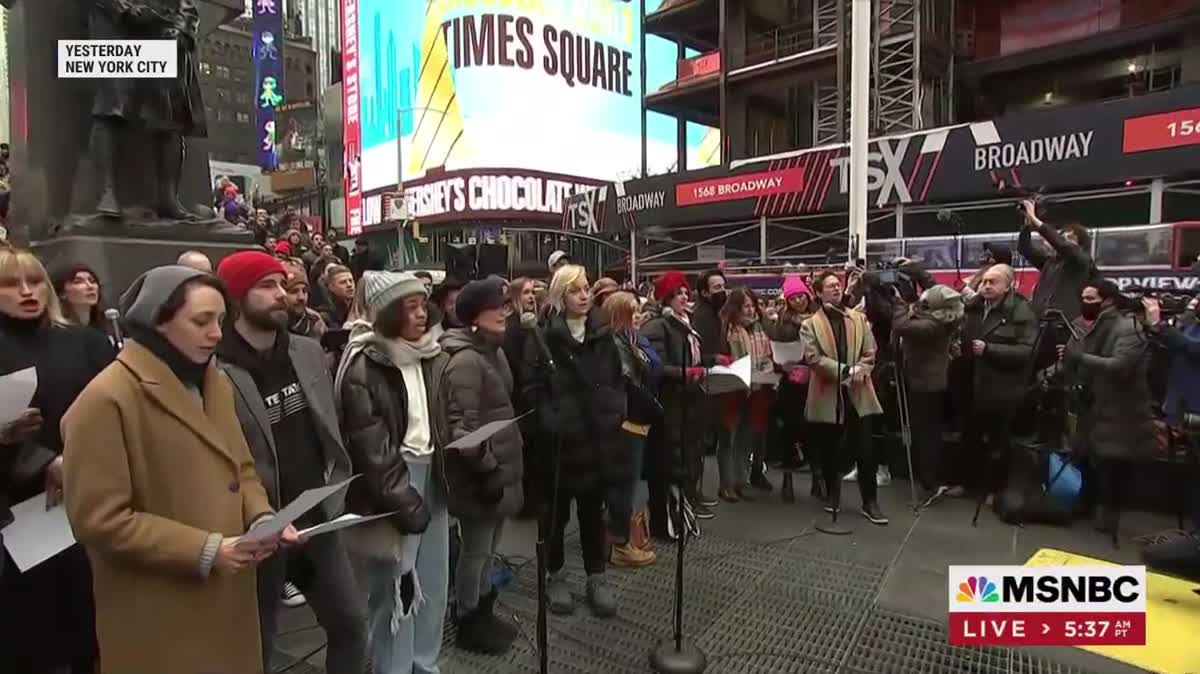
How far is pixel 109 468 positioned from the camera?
1765mm

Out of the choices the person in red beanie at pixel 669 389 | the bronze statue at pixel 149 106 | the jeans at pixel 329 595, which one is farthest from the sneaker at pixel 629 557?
the bronze statue at pixel 149 106

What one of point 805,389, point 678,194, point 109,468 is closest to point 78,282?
point 109,468

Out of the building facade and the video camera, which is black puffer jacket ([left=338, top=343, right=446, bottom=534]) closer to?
the video camera

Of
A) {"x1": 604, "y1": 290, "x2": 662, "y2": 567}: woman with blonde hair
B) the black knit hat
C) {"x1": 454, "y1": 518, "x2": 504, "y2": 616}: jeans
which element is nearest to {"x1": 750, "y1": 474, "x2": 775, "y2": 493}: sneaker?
{"x1": 604, "y1": 290, "x2": 662, "y2": 567}: woman with blonde hair

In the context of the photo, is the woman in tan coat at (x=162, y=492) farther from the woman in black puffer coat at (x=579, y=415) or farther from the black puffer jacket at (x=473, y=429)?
the woman in black puffer coat at (x=579, y=415)

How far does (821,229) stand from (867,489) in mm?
14348

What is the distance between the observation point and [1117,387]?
16.7ft

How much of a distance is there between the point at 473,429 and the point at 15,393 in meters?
1.61

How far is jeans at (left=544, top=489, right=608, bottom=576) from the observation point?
13.6ft

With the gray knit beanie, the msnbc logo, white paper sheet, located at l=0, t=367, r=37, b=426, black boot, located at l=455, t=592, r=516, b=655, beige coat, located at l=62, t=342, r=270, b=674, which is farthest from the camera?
black boot, located at l=455, t=592, r=516, b=655

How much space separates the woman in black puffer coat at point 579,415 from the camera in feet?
13.1

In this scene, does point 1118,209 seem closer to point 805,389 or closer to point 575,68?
point 805,389

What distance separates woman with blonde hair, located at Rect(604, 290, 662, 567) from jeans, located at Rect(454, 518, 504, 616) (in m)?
1.00

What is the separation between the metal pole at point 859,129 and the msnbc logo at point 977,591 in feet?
21.9
